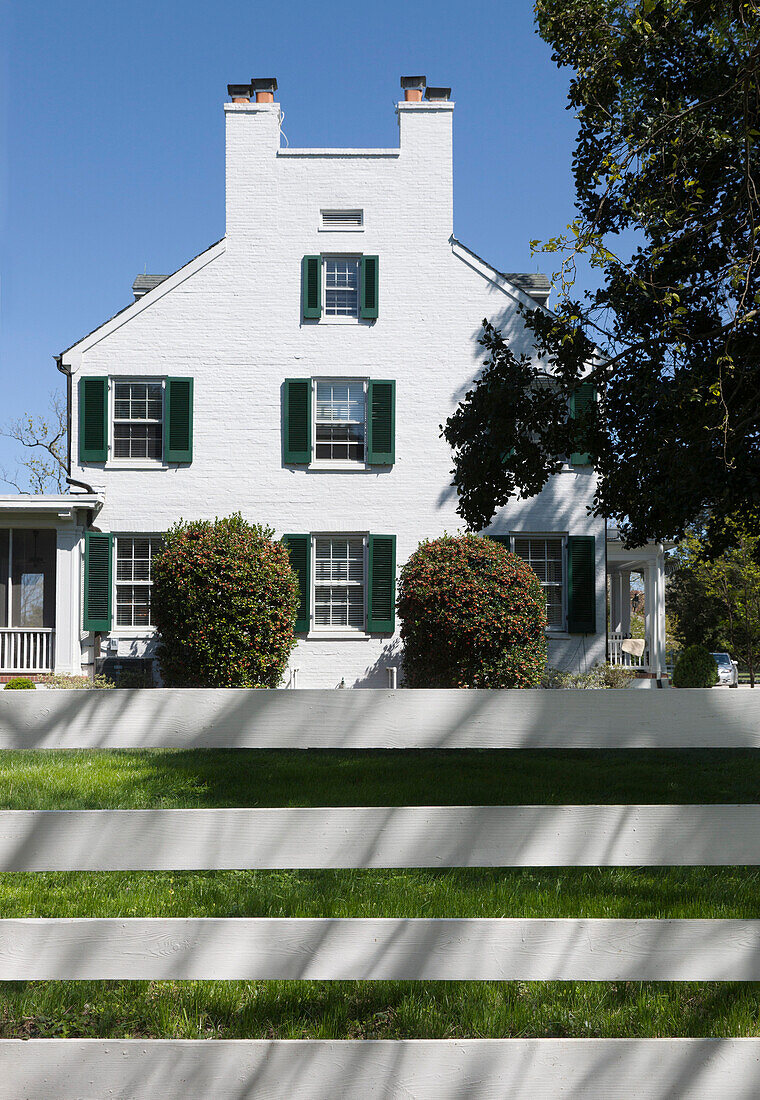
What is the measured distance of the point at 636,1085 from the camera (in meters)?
2.18

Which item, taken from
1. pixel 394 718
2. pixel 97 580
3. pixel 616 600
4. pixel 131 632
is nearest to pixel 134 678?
pixel 131 632

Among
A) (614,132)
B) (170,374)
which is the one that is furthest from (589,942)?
(170,374)

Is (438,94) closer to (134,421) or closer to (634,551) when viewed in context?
(134,421)

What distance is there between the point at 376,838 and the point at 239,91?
688 inches

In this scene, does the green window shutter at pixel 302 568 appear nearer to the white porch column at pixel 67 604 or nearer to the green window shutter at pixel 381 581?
the green window shutter at pixel 381 581

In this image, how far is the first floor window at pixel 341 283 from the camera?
1633 centimetres

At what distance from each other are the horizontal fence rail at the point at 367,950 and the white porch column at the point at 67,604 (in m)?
13.5

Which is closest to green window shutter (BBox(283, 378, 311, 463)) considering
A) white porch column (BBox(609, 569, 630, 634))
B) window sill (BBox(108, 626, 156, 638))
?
window sill (BBox(108, 626, 156, 638))

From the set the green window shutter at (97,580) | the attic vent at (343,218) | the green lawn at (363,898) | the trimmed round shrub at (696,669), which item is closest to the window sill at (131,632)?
the green window shutter at (97,580)

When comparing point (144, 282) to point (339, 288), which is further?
point (144, 282)

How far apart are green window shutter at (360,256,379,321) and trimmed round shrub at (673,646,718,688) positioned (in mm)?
8472

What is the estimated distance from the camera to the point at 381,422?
51.7ft

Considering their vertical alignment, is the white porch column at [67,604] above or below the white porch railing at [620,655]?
above

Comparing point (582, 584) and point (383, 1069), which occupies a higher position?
point (582, 584)
